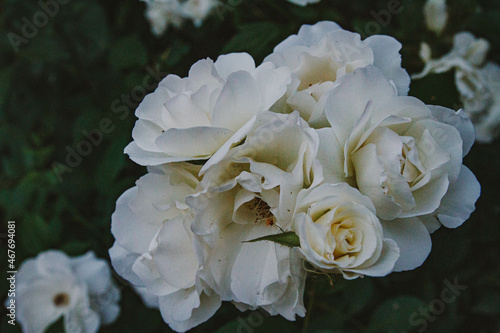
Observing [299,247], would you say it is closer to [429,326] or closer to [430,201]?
[430,201]

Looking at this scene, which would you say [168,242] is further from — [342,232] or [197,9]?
[197,9]

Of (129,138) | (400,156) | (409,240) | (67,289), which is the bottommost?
(67,289)

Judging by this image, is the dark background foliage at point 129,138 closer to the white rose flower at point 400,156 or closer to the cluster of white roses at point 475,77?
the cluster of white roses at point 475,77

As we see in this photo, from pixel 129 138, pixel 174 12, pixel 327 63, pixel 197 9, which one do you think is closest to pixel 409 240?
pixel 327 63

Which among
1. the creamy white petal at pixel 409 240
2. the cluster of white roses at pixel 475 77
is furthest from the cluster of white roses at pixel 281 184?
the cluster of white roses at pixel 475 77

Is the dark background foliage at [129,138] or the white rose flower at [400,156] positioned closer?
the white rose flower at [400,156]

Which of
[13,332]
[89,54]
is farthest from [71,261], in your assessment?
[89,54]

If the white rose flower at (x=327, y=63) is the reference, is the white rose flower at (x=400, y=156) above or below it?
below
